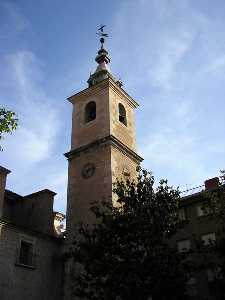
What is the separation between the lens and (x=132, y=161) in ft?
106

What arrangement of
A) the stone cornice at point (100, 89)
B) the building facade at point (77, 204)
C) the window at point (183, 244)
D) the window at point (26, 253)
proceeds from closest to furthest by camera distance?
the building facade at point (77, 204) → the window at point (26, 253) → the window at point (183, 244) → the stone cornice at point (100, 89)

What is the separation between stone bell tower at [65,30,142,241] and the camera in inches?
1148

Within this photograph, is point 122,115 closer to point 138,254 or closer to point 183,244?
point 183,244

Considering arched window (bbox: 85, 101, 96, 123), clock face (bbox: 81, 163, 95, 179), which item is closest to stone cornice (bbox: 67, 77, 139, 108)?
arched window (bbox: 85, 101, 96, 123)

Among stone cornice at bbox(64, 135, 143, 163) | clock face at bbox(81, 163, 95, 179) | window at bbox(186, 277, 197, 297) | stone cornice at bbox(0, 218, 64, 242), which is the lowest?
window at bbox(186, 277, 197, 297)

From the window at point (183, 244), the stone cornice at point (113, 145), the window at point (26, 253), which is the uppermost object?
the stone cornice at point (113, 145)

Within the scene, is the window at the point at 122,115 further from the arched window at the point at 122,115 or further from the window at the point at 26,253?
the window at the point at 26,253

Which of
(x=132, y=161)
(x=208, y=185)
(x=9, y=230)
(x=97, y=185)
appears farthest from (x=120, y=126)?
(x=9, y=230)

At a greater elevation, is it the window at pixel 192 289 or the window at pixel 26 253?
the window at pixel 26 253

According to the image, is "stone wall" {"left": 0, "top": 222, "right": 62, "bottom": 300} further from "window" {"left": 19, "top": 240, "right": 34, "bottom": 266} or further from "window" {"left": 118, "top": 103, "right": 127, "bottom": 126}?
"window" {"left": 118, "top": 103, "right": 127, "bottom": 126}

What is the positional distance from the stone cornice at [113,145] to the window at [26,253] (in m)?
8.50

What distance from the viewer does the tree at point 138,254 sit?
17.8 metres

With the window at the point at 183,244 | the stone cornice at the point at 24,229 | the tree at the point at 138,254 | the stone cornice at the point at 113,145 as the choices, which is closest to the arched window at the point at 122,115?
the stone cornice at the point at 113,145

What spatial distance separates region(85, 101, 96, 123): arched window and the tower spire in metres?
1.98
